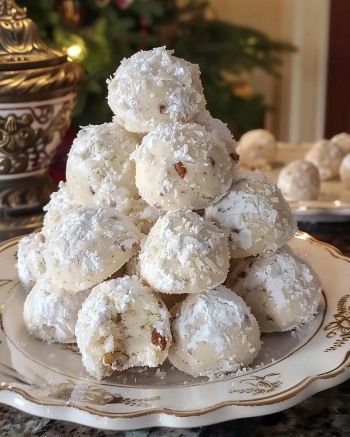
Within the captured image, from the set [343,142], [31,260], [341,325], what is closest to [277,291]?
[341,325]

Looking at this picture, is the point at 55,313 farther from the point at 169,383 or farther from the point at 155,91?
the point at 155,91

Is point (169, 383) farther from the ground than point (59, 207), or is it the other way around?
point (59, 207)

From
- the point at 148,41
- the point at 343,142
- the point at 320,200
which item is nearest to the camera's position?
the point at 320,200

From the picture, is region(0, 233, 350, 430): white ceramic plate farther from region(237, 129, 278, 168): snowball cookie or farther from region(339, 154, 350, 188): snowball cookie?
region(237, 129, 278, 168): snowball cookie

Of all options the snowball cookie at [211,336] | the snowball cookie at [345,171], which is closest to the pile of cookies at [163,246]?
the snowball cookie at [211,336]

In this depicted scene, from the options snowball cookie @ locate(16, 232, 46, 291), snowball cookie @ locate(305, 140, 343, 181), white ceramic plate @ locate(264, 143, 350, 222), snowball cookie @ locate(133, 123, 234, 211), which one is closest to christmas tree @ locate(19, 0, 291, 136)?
white ceramic plate @ locate(264, 143, 350, 222)

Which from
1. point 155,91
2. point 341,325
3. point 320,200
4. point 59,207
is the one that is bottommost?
point 320,200
